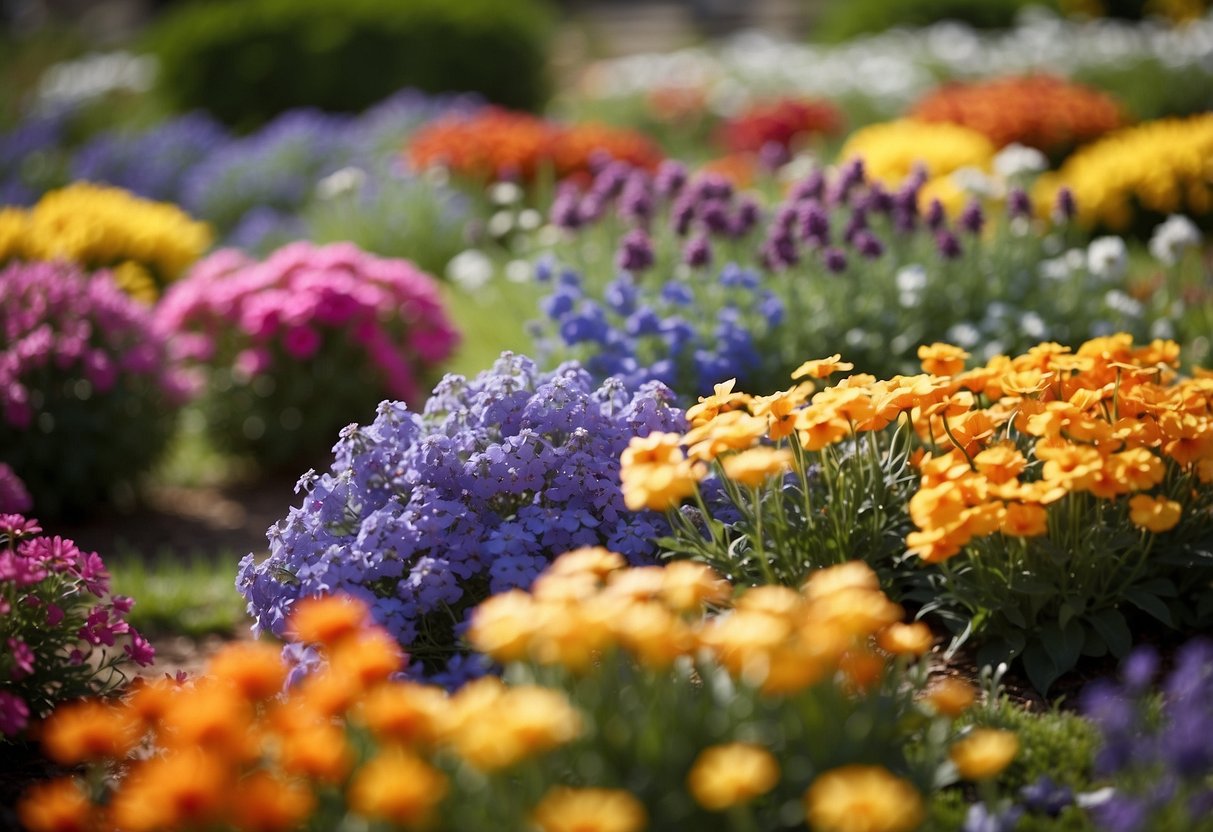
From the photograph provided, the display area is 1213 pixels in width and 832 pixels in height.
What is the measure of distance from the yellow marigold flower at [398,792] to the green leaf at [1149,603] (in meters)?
1.97

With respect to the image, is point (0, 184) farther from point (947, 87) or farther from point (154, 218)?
point (947, 87)

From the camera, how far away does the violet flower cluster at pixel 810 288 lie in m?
4.57

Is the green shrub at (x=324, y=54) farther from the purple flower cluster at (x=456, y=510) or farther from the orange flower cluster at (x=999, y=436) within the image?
the orange flower cluster at (x=999, y=436)

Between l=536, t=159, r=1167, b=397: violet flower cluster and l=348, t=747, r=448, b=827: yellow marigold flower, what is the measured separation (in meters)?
2.41

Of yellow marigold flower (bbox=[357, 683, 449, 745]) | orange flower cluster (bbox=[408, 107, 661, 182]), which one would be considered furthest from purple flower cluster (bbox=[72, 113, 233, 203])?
yellow marigold flower (bbox=[357, 683, 449, 745])

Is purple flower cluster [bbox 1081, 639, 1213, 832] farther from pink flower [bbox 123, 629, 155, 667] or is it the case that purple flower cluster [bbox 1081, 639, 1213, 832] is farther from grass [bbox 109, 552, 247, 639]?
grass [bbox 109, 552, 247, 639]

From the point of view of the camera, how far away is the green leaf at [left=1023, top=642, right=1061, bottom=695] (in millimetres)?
3074

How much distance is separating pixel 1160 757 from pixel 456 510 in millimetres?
1648

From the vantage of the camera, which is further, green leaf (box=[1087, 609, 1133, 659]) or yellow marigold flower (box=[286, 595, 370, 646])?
green leaf (box=[1087, 609, 1133, 659])

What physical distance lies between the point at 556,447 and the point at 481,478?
10.3 inches

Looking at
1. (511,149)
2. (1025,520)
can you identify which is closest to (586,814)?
(1025,520)

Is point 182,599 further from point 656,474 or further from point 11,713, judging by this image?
point 656,474

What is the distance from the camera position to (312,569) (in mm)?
3062

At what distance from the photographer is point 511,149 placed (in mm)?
9500
